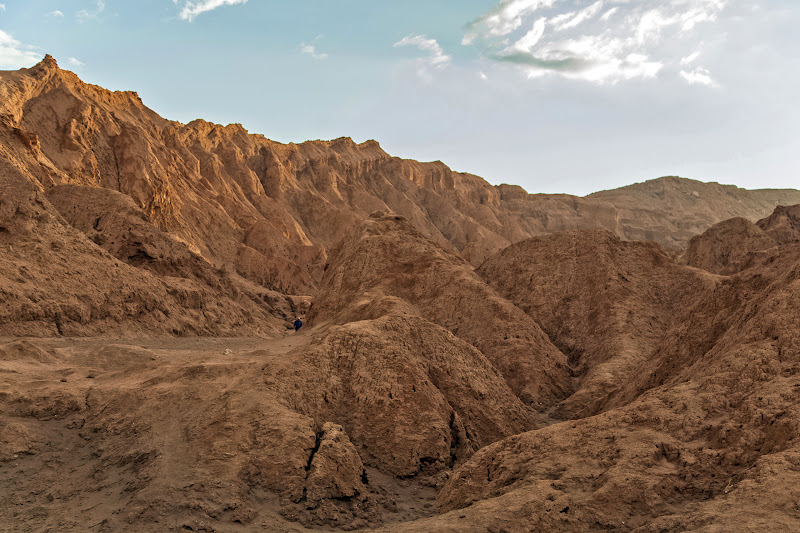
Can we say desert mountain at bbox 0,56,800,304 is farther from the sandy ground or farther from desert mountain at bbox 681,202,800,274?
desert mountain at bbox 681,202,800,274

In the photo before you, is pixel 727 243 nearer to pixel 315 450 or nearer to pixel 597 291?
pixel 597 291

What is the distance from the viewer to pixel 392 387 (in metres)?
9.58

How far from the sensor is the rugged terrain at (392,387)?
248 inches

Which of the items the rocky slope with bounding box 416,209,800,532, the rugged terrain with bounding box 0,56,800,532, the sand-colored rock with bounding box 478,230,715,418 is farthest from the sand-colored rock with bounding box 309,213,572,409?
the rocky slope with bounding box 416,209,800,532

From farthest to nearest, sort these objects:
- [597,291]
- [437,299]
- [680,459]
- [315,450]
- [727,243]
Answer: [727,243], [597,291], [437,299], [315,450], [680,459]

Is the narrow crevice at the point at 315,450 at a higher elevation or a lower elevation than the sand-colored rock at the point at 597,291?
lower

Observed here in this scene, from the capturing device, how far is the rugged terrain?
6.30 meters

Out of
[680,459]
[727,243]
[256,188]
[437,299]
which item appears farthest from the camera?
[256,188]

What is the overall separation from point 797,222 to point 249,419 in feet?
117

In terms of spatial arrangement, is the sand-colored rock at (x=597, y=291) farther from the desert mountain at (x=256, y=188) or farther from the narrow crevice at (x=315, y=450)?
the narrow crevice at (x=315, y=450)

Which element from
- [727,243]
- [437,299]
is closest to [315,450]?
[437,299]

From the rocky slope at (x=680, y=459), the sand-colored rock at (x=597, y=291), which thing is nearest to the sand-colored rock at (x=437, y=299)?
the sand-colored rock at (x=597, y=291)

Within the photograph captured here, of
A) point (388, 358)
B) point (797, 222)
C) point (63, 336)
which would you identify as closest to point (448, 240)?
point (797, 222)

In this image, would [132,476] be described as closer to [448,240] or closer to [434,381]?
[434,381]
